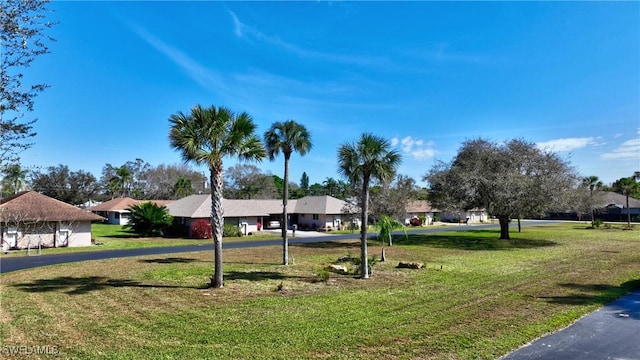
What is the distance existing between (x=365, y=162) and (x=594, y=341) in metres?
9.69

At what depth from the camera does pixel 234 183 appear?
3275 inches

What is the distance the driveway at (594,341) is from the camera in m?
7.41

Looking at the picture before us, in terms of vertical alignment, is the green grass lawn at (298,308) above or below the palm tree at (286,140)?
below

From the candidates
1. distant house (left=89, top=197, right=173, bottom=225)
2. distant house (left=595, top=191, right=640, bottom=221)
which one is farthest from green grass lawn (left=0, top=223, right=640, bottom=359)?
distant house (left=595, top=191, right=640, bottom=221)

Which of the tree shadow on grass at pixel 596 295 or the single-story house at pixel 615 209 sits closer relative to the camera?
the tree shadow on grass at pixel 596 295

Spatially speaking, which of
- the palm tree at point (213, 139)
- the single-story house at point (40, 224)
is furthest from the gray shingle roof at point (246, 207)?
the palm tree at point (213, 139)

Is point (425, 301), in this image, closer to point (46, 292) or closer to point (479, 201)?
point (46, 292)

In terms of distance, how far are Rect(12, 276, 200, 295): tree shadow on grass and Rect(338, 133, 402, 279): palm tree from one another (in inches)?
273

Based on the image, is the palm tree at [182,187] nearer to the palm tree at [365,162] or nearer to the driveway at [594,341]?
the palm tree at [365,162]

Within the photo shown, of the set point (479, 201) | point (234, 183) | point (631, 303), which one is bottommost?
point (631, 303)

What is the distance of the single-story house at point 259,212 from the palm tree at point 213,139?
924 inches

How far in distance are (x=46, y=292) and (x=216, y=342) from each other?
8.80 m

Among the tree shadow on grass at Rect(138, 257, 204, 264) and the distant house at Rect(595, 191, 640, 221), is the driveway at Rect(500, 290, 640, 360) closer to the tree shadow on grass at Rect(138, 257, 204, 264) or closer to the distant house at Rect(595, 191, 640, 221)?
the tree shadow on grass at Rect(138, 257, 204, 264)

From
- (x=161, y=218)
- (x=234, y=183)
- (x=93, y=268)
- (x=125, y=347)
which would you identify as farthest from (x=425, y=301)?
(x=234, y=183)
